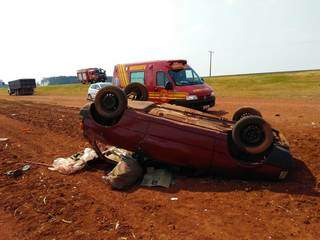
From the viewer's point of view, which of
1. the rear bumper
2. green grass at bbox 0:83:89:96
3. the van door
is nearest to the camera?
the rear bumper

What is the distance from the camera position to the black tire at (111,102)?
695cm

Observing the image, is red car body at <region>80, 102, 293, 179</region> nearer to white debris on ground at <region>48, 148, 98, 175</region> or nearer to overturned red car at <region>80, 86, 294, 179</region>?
overturned red car at <region>80, 86, 294, 179</region>

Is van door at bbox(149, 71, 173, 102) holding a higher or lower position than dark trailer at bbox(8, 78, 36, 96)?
higher

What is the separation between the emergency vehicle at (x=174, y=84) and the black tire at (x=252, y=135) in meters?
9.00

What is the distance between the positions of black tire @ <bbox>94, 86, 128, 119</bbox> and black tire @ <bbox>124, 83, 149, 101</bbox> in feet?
7.20

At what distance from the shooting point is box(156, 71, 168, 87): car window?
16047 millimetres

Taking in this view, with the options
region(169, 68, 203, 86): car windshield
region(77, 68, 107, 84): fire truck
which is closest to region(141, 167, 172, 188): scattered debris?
region(169, 68, 203, 86): car windshield

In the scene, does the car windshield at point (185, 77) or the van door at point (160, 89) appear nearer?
the van door at point (160, 89)

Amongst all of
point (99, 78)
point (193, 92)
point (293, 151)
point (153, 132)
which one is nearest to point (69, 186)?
point (153, 132)

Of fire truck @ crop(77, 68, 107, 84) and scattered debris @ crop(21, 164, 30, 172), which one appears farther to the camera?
fire truck @ crop(77, 68, 107, 84)

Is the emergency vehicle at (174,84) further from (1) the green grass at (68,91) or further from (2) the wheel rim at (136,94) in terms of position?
(1) the green grass at (68,91)

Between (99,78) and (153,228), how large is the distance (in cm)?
5242

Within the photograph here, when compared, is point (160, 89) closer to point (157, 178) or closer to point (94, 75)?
point (157, 178)

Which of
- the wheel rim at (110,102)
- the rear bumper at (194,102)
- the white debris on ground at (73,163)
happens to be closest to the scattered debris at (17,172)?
the white debris on ground at (73,163)
